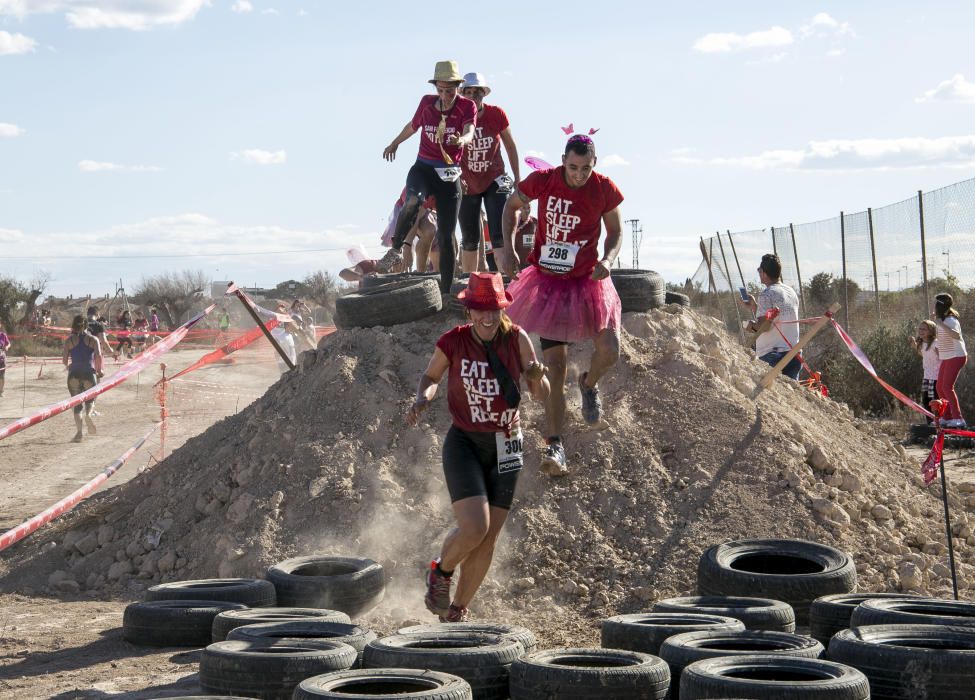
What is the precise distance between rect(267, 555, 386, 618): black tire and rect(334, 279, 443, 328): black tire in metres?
2.95

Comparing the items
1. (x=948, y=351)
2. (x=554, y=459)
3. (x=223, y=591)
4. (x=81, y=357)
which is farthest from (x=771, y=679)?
(x=81, y=357)

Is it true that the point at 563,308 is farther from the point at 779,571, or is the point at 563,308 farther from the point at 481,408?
the point at 779,571

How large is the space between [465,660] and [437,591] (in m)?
1.08

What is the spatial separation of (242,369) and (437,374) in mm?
24750

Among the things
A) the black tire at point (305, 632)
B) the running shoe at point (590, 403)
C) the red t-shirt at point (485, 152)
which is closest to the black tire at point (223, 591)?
the black tire at point (305, 632)

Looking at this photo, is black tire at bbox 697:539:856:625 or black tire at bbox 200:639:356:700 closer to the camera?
black tire at bbox 200:639:356:700

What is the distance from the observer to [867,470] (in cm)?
1068

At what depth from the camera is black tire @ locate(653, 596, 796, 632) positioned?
23.6 ft

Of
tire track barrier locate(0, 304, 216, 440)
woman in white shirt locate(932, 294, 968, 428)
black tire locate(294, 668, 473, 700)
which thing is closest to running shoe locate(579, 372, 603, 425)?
black tire locate(294, 668, 473, 700)

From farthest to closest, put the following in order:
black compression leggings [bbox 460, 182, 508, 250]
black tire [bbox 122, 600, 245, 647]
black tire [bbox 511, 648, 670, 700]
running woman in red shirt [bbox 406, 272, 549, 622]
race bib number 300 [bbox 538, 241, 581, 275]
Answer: black compression leggings [bbox 460, 182, 508, 250] < race bib number 300 [bbox 538, 241, 581, 275] < black tire [bbox 122, 600, 245, 647] < running woman in red shirt [bbox 406, 272, 549, 622] < black tire [bbox 511, 648, 670, 700]

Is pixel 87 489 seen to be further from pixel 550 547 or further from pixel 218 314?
pixel 218 314

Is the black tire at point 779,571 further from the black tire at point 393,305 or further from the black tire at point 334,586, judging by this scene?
the black tire at point 393,305

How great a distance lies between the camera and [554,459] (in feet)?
27.9

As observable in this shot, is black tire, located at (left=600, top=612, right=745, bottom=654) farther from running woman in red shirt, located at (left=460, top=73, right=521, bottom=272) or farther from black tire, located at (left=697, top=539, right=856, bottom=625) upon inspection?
running woman in red shirt, located at (left=460, top=73, right=521, bottom=272)
